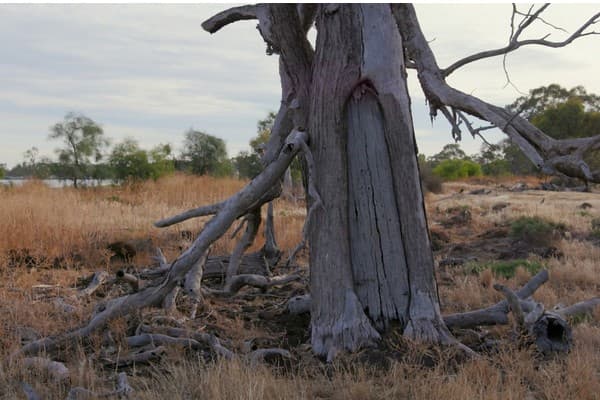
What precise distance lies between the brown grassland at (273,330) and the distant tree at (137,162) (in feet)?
42.8

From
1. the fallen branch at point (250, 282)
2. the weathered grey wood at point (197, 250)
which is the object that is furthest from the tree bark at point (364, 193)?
the fallen branch at point (250, 282)

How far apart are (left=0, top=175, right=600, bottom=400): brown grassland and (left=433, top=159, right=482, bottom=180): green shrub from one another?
3539cm

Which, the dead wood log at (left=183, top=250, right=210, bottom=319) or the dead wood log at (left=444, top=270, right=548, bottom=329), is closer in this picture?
the dead wood log at (left=444, top=270, right=548, bottom=329)

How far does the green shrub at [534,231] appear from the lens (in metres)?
11.8

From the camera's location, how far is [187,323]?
5848mm

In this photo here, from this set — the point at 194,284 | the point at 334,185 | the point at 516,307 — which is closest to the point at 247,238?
the point at 194,284

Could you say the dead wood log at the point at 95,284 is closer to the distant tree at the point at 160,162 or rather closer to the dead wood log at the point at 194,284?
the dead wood log at the point at 194,284

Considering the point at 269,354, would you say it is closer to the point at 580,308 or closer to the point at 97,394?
the point at 97,394

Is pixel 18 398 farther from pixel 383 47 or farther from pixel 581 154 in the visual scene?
pixel 581 154

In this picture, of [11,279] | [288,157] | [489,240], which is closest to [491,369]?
[288,157]

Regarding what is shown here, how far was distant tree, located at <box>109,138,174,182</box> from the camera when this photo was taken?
26938 mm

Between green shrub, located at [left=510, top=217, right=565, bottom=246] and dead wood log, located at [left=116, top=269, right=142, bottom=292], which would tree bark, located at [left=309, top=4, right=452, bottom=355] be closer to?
dead wood log, located at [left=116, top=269, right=142, bottom=292]

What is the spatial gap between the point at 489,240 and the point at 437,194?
18.3 m

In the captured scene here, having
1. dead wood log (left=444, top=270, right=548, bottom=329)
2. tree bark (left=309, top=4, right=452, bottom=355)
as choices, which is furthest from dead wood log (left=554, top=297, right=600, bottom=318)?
tree bark (left=309, top=4, right=452, bottom=355)
